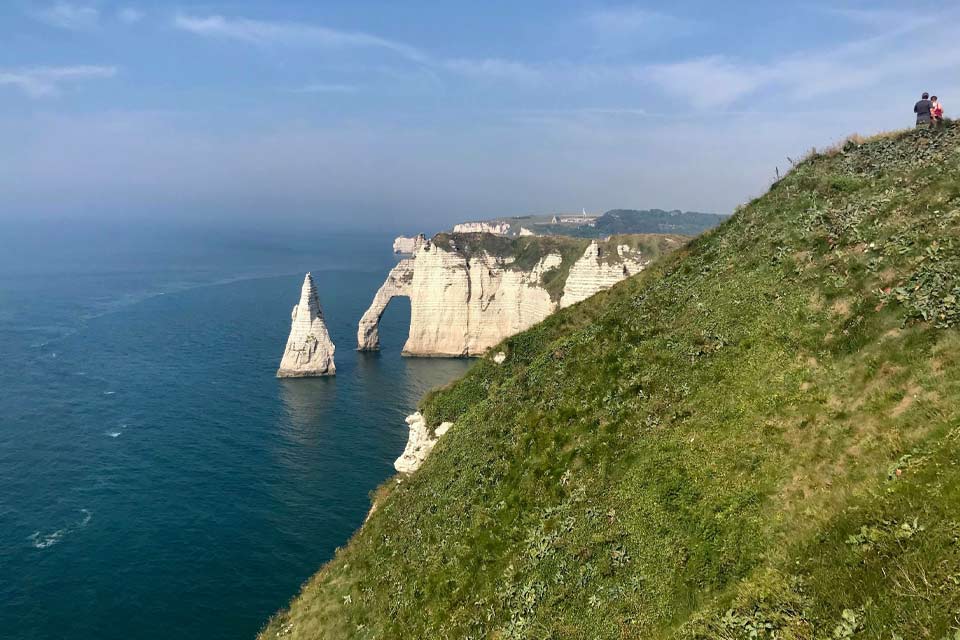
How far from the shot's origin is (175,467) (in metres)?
56.0

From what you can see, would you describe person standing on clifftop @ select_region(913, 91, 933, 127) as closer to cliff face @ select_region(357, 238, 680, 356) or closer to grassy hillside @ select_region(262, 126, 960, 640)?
grassy hillside @ select_region(262, 126, 960, 640)

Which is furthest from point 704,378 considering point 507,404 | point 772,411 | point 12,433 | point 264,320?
point 264,320

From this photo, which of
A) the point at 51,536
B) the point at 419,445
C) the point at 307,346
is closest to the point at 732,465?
the point at 419,445

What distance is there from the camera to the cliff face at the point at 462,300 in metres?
108

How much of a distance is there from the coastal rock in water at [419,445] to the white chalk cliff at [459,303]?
72.0m

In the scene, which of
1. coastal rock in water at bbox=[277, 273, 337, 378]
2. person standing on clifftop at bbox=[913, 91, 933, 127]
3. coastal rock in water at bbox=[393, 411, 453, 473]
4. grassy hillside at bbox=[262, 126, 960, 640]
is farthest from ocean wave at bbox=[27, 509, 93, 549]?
person standing on clifftop at bbox=[913, 91, 933, 127]

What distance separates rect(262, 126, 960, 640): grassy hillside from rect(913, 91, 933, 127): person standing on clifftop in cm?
135

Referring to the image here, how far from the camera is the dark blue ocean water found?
3816 cm

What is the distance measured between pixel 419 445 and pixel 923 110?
32.2 meters

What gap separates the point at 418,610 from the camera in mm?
18297

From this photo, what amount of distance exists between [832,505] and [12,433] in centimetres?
7681

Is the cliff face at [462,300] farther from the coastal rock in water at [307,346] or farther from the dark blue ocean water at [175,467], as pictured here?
the coastal rock in water at [307,346]

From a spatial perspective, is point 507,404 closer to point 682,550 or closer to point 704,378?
point 704,378

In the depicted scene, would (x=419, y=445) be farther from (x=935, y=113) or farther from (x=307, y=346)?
(x=307, y=346)
